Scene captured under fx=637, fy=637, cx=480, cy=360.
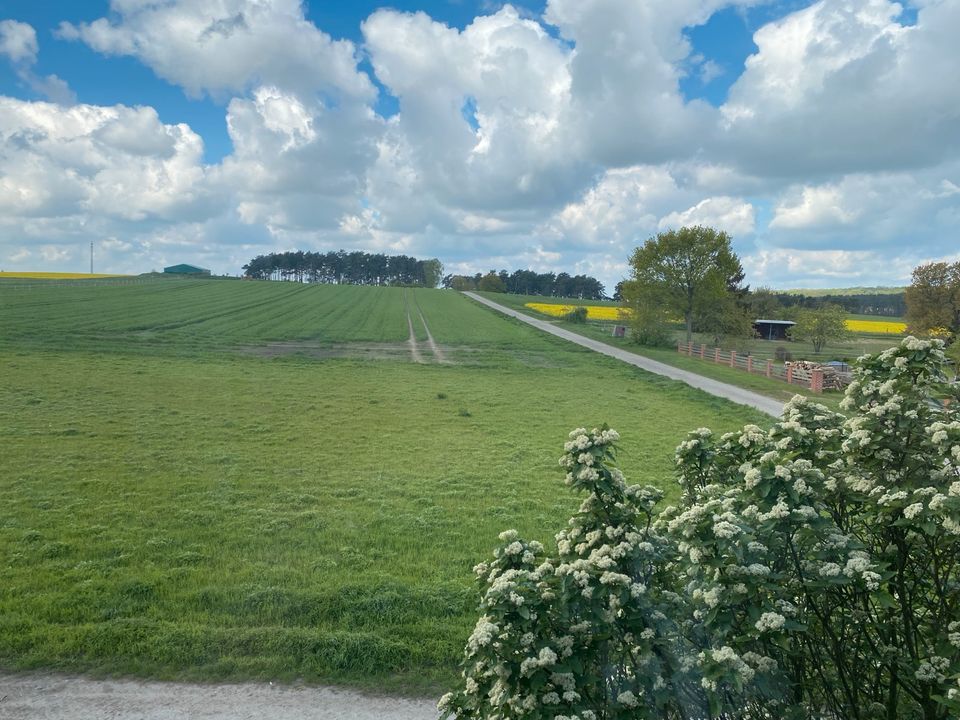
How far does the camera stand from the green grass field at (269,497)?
19.4 feet

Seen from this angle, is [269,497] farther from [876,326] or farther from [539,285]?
[539,285]

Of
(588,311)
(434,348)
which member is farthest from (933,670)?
(588,311)

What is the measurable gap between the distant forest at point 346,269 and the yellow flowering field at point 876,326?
7921 centimetres

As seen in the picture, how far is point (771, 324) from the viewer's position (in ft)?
209

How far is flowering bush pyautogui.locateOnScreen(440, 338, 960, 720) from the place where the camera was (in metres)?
2.91

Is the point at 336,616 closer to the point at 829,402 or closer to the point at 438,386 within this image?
the point at 438,386

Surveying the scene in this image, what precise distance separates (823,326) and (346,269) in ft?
302

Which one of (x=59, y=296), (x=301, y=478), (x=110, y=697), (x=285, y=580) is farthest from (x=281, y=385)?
(x=59, y=296)

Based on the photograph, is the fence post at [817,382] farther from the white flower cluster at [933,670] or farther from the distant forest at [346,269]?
the distant forest at [346,269]

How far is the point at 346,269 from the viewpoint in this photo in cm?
12288

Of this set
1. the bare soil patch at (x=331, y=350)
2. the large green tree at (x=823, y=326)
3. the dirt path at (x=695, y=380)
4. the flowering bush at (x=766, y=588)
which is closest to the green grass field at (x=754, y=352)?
the dirt path at (x=695, y=380)

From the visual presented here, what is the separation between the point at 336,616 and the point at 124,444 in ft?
28.6

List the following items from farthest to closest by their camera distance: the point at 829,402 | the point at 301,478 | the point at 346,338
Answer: the point at 346,338
the point at 829,402
the point at 301,478

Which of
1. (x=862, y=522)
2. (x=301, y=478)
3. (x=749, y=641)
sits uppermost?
(x=862, y=522)
